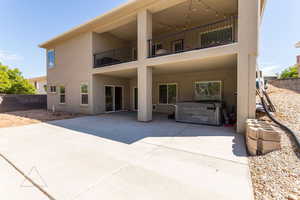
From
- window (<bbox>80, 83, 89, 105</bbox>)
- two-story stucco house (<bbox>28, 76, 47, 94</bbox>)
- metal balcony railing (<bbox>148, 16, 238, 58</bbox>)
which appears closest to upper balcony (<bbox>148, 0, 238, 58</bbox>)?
→ metal balcony railing (<bbox>148, 16, 238, 58</bbox>)

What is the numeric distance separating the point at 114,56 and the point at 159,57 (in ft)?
17.4

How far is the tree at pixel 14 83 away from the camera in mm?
16825

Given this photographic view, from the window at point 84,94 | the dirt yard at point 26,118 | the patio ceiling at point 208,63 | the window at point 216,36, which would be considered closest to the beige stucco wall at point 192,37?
the window at point 216,36

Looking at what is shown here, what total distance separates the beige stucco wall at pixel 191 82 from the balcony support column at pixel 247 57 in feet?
9.65

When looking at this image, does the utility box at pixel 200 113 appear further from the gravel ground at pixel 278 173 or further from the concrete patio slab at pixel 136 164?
the gravel ground at pixel 278 173

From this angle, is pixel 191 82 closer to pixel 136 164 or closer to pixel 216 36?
pixel 216 36

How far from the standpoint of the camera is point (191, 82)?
8617 millimetres

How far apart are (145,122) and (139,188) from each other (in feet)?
15.1

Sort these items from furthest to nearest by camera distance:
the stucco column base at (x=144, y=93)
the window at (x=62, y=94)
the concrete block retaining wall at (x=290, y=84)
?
the window at (x=62, y=94), the concrete block retaining wall at (x=290, y=84), the stucco column base at (x=144, y=93)

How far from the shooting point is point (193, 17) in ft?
24.9

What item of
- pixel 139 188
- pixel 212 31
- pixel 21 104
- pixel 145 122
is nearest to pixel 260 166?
pixel 139 188

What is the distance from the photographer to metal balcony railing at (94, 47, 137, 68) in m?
9.08

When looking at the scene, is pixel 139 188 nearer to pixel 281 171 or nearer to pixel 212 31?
pixel 281 171

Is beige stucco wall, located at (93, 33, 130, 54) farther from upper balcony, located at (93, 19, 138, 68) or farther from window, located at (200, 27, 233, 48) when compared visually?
window, located at (200, 27, 233, 48)
